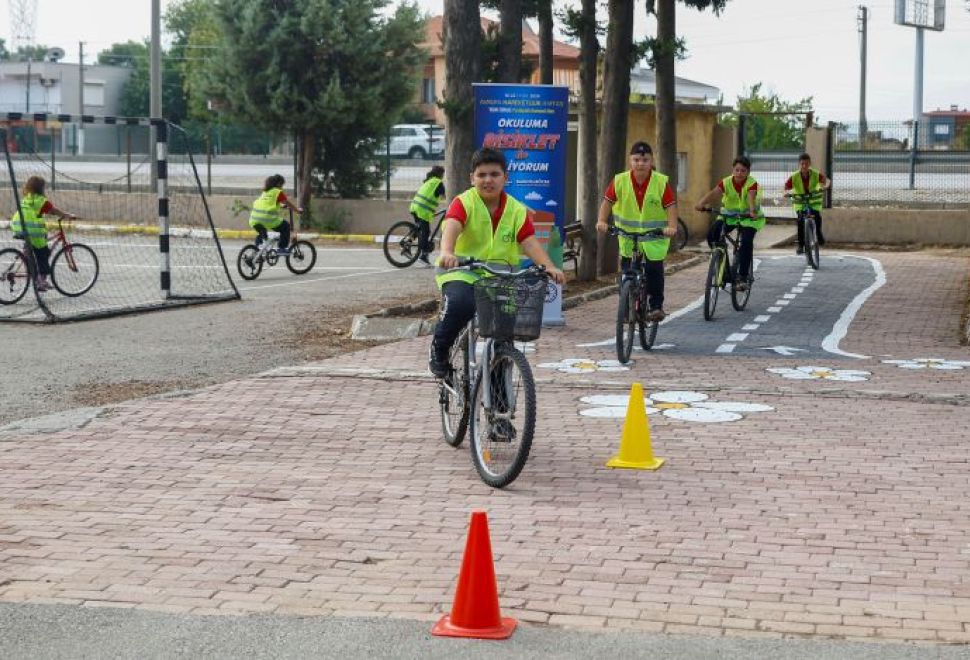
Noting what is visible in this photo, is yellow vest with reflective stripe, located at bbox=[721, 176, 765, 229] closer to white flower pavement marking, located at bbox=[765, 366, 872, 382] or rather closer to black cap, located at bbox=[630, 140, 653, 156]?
black cap, located at bbox=[630, 140, 653, 156]

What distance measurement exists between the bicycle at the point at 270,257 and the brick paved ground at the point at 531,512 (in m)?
11.0

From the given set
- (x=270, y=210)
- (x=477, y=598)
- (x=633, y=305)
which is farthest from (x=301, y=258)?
(x=477, y=598)

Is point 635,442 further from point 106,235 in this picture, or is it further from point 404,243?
point 106,235

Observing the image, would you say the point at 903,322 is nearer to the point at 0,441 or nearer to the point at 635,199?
the point at 635,199

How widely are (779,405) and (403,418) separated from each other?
264 centimetres

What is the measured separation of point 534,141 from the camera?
16.3 m

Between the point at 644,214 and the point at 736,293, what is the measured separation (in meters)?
4.18

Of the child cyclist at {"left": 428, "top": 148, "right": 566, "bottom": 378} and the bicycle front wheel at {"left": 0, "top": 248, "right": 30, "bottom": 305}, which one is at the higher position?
the child cyclist at {"left": 428, "top": 148, "right": 566, "bottom": 378}

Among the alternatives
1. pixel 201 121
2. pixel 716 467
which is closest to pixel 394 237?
pixel 716 467

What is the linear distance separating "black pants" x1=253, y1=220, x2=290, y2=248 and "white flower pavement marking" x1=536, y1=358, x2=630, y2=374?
10.5m

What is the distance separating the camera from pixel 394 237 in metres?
25.3

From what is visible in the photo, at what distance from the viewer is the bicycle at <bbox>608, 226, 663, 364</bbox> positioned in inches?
535

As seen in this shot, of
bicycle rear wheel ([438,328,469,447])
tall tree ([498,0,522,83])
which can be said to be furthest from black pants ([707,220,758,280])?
bicycle rear wheel ([438,328,469,447])

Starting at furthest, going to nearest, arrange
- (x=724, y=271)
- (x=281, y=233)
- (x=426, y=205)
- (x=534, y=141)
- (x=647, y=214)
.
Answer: (x=426, y=205)
(x=281, y=233)
(x=724, y=271)
(x=534, y=141)
(x=647, y=214)
